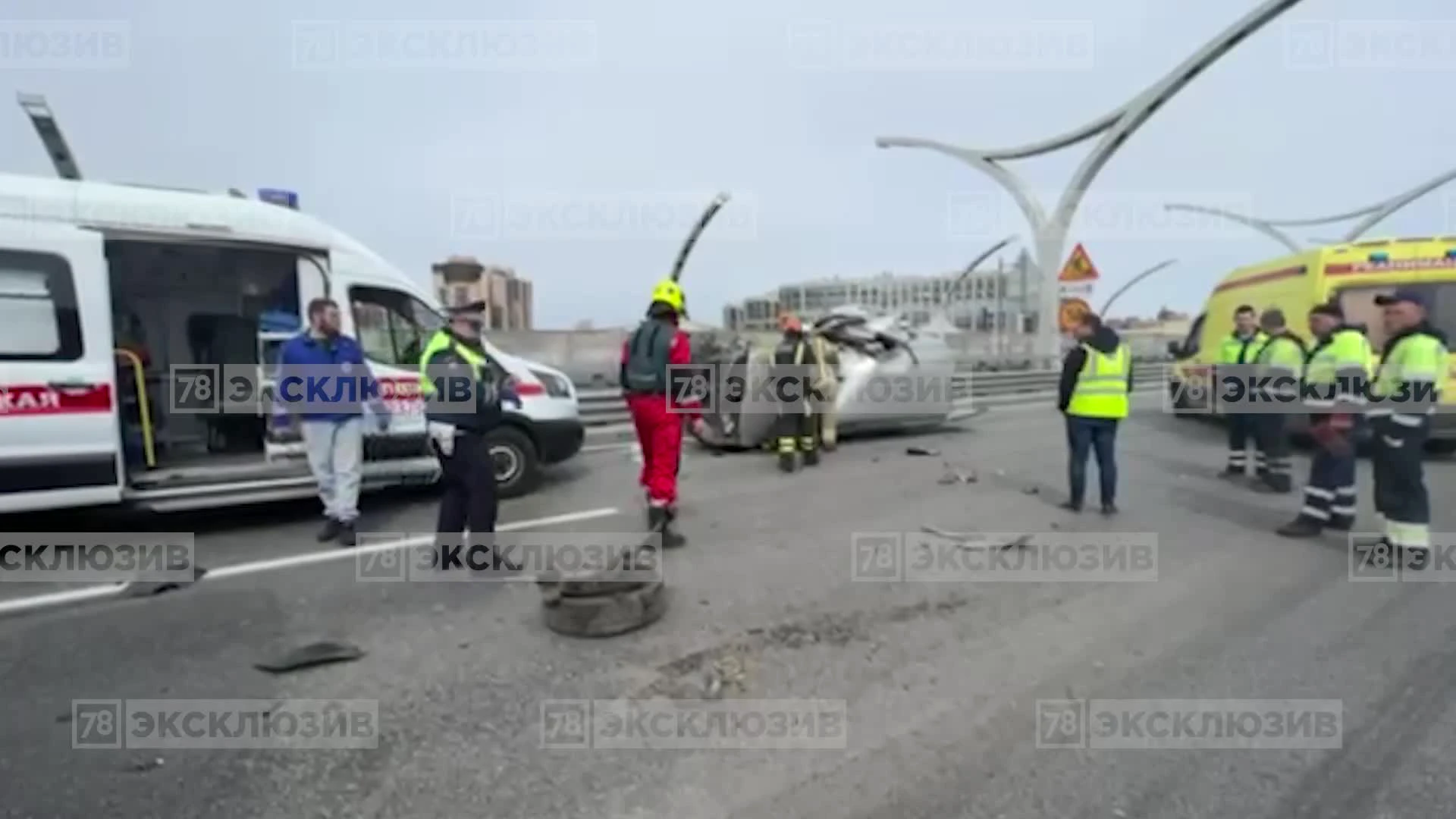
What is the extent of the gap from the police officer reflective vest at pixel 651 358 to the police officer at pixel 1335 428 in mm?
4572

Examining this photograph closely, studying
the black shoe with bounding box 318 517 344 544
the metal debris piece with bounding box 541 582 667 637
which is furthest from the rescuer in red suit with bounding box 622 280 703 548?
the black shoe with bounding box 318 517 344 544

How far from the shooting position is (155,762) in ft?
8.41

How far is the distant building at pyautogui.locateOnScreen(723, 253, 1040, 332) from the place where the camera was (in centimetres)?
2986

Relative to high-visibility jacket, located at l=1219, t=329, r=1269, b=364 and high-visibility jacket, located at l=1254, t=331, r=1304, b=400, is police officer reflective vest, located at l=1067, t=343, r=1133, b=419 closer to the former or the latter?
high-visibility jacket, located at l=1254, t=331, r=1304, b=400

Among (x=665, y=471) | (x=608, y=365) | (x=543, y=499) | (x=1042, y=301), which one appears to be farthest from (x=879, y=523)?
(x=1042, y=301)

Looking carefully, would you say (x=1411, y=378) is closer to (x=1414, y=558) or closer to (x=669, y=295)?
(x=1414, y=558)

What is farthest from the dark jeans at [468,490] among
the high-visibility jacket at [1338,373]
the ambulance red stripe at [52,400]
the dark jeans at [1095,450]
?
the high-visibility jacket at [1338,373]

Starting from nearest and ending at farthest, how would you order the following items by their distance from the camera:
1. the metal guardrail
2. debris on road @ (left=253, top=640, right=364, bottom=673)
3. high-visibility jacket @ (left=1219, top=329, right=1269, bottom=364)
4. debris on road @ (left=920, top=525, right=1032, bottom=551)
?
debris on road @ (left=253, top=640, right=364, bottom=673) → debris on road @ (left=920, top=525, right=1032, bottom=551) → high-visibility jacket @ (left=1219, top=329, right=1269, bottom=364) → the metal guardrail

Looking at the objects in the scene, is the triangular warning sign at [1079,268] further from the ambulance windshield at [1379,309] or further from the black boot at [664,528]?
the black boot at [664,528]

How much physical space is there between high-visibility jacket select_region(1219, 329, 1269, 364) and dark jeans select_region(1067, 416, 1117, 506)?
2.55 m

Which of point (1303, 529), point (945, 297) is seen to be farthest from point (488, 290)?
point (945, 297)

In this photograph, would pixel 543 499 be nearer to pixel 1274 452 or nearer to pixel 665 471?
pixel 665 471

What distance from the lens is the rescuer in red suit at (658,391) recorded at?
203 inches

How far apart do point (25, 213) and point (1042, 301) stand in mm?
26518
